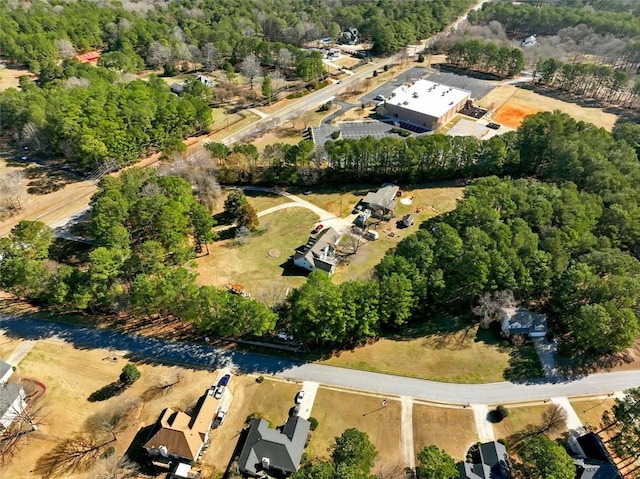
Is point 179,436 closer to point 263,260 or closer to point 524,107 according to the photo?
point 263,260

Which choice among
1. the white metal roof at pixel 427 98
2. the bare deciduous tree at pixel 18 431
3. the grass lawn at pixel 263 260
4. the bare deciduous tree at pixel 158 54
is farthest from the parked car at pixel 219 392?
the bare deciduous tree at pixel 158 54

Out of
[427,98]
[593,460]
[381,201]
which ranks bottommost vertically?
[593,460]

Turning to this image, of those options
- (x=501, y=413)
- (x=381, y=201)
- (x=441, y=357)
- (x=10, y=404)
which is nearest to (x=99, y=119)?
(x=381, y=201)

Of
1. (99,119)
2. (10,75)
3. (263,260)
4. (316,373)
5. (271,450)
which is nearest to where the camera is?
(271,450)

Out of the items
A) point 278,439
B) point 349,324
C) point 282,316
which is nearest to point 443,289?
point 349,324

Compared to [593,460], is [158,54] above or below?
above

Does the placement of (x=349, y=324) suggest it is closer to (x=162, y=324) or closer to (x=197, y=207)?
(x=162, y=324)

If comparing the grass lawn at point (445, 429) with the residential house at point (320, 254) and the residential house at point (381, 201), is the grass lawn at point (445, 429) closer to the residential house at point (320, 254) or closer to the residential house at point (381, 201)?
the residential house at point (320, 254)
